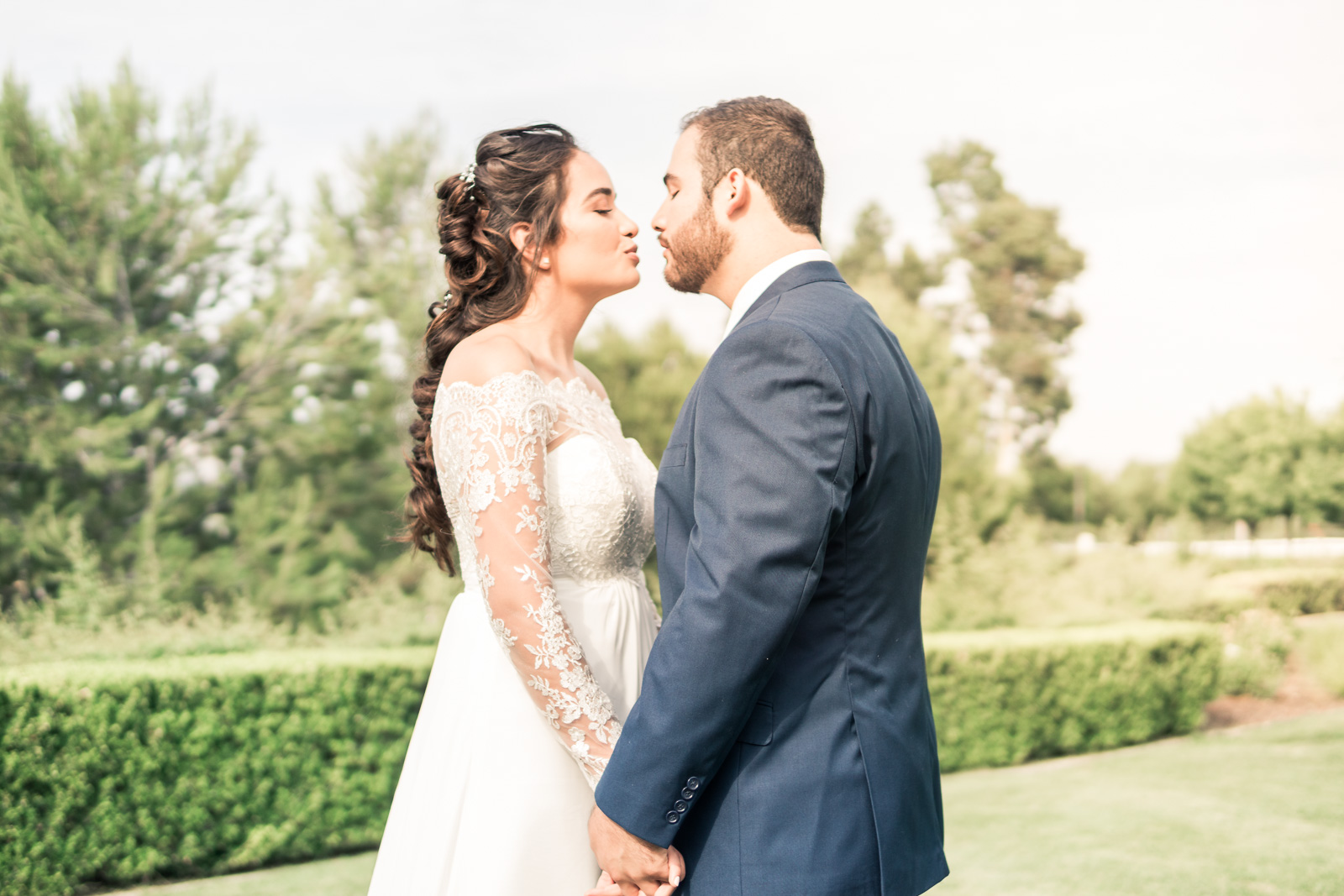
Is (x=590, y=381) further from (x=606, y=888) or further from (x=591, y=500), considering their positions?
(x=606, y=888)

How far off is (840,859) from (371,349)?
22.4m

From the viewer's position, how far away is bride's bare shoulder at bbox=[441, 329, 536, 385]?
96.7 inches

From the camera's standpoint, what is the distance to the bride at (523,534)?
7.55ft

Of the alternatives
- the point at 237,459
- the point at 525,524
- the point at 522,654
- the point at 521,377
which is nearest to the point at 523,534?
the point at 525,524

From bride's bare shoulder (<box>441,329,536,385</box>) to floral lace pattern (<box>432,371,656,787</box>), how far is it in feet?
0.08

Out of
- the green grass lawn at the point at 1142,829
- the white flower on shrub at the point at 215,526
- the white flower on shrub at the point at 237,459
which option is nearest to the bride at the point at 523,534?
the green grass lawn at the point at 1142,829

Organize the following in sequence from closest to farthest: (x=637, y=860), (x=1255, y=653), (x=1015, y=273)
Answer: (x=637, y=860)
(x=1255, y=653)
(x=1015, y=273)

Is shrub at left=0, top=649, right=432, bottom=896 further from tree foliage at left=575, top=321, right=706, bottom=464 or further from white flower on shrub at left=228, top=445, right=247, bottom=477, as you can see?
white flower on shrub at left=228, top=445, right=247, bottom=477

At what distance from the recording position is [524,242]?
276cm

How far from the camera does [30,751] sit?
21.1ft

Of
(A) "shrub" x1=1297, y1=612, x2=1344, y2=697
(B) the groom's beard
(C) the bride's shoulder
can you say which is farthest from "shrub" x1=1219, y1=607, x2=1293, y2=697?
(B) the groom's beard

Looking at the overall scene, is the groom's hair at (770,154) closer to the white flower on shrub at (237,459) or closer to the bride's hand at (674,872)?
the bride's hand at (674,872)

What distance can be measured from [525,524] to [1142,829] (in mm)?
7535

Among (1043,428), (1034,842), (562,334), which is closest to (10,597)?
(1034,842)
